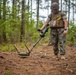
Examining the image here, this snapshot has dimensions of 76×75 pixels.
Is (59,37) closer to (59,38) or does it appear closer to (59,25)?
(59,38)

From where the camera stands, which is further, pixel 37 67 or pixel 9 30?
pixel 9 30

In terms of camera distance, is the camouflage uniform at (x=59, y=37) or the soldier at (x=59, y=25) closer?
the soldier at (x=59, y=25)

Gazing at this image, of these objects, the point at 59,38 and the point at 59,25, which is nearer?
the point at 59,25

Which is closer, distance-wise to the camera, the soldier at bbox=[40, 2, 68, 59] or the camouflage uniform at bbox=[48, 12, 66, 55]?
the soldier at bbox=[40, 2, 68, 59]

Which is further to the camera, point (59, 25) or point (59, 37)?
point (59, 37)

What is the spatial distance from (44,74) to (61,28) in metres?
2.72

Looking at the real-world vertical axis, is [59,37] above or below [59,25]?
below

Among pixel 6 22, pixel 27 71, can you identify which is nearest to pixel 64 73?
pixel 27 71

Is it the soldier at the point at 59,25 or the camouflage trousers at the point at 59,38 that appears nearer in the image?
the soldier at the point at 59,25

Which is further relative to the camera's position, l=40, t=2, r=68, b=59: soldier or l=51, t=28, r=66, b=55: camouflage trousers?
l=51, t=28, r=66, b=55: camouflage trousers

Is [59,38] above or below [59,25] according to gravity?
below

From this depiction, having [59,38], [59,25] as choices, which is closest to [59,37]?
[59,38]

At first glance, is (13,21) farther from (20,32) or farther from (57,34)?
(57,34)

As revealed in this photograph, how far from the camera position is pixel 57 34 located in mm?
8180
